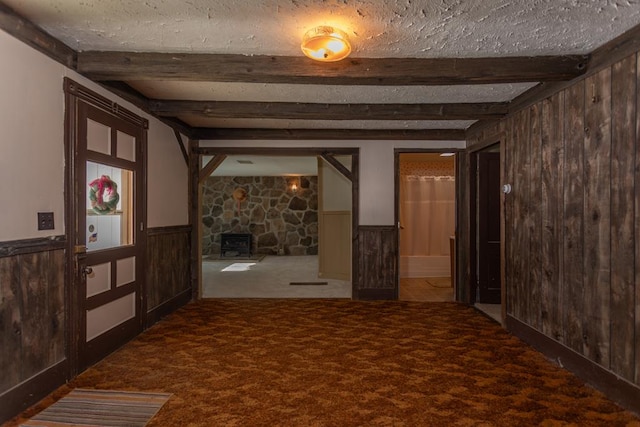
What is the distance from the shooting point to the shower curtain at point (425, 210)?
21.9 feet

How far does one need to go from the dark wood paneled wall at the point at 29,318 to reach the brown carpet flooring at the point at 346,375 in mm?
210

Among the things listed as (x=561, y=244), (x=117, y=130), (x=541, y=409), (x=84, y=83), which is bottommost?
(x=541, y=409)

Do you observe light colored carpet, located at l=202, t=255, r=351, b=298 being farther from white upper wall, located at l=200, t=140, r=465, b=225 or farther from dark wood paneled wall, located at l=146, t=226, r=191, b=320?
white upper wall, located at l=200, t=140, r=465, b=225

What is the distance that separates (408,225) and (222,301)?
11.6ft

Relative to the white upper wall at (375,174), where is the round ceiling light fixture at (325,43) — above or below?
above

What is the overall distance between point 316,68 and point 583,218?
2.07 metres

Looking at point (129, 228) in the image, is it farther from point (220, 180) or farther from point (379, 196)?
point (220, 180)

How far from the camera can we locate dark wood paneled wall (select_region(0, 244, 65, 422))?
200 cm

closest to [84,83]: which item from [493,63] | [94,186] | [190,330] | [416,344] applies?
[94,186]

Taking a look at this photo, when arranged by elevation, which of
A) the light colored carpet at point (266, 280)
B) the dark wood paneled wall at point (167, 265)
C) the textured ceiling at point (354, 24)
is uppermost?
the textured ceiling at point (354, 24)

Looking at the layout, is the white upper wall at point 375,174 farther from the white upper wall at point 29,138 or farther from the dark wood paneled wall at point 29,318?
the dark wood paneled wall at point 29,318

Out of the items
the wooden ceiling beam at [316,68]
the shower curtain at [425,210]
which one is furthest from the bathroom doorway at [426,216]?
the wooden ceiling beam at [316,68]

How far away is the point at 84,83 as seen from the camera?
8.72ft

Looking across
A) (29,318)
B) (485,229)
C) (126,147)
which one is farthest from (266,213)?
(29,318)
